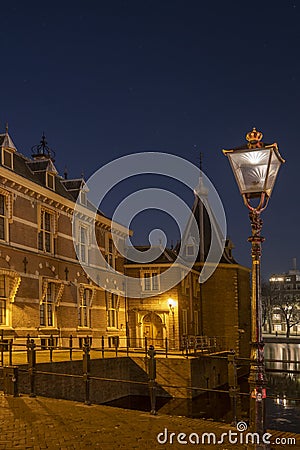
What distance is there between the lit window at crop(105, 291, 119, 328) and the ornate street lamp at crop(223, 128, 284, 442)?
1046 inches

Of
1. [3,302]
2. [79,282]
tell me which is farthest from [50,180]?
[3,302]

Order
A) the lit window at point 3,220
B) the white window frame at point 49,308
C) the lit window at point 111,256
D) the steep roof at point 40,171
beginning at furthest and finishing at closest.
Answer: the lit window at point 111,256 → the white window frame at point 49,308 → the steep roof at point 40,171 → the lit window at point 3,220

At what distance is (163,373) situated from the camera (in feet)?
90.5

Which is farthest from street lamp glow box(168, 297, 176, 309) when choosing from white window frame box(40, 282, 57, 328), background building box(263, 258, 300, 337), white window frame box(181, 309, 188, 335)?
background building box(263, 258, 300, 337)

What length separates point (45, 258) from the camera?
25.9m

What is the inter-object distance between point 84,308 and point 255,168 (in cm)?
2439

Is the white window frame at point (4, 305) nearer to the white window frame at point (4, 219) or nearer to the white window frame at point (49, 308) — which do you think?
the white window frame at point (4, 219)

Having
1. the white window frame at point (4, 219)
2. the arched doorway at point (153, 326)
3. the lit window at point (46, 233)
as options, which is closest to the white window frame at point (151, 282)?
the arched doorway at point (153, 326)

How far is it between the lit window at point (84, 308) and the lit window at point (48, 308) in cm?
317

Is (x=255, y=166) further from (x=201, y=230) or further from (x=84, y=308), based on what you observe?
(x=201, y=230)

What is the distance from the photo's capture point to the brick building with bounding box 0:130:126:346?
22859 millimetres

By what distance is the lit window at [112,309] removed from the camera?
3328cm

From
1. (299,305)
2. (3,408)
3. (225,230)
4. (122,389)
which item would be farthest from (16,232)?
(299,305)

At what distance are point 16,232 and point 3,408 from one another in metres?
13.6
